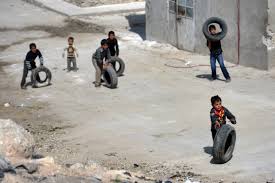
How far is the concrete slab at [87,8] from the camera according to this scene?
30.7 m

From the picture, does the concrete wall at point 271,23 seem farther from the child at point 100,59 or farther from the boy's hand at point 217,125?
the boy's hand at point 217,125

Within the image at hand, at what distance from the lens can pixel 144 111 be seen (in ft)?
57.0

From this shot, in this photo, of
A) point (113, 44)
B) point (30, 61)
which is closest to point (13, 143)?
point (30, 61)

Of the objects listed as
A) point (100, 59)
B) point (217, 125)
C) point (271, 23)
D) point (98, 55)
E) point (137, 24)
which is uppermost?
point (271, 23)

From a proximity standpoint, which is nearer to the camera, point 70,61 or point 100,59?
point 100,59

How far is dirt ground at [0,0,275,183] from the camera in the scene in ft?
45.2

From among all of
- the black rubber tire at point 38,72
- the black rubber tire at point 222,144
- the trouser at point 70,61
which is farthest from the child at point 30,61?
the black rubber tire at point 222,144

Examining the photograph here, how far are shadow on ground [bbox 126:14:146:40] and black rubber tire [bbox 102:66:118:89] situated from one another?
659 cm

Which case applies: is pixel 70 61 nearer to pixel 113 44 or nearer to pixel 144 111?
pixel 113 44

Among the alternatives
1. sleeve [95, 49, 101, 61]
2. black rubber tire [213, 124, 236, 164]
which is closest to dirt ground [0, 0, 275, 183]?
black rubber tire [213, 124, 236, 164]

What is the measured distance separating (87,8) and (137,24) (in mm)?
3595

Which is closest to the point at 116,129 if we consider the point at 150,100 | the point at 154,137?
the point at 154,137

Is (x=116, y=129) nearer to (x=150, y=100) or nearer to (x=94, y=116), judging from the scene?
(x=94, y=116)

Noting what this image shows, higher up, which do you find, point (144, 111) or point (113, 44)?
point (113, 44)
